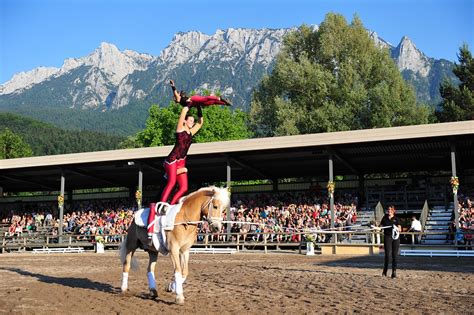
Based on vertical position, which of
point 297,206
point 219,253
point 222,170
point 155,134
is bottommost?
point 219,253

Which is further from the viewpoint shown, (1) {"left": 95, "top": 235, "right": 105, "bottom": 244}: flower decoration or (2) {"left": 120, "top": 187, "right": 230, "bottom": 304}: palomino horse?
(1) {"left": 95, "top": 235, "right": 105, "bottom": 244}: flower decoration

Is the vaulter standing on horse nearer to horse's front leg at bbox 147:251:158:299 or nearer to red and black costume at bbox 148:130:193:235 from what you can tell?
red and black costume at bbox 148:130:193:235

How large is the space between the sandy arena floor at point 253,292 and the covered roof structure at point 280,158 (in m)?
11.8

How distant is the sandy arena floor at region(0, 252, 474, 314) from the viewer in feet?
30.3

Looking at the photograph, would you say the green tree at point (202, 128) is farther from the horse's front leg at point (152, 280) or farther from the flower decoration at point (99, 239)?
the horse's front leg at point (152, 280)

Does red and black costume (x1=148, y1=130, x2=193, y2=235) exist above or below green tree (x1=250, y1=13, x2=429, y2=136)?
below

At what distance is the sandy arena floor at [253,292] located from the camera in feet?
30.3

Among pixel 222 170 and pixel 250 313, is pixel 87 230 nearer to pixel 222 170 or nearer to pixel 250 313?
pixel 222 170

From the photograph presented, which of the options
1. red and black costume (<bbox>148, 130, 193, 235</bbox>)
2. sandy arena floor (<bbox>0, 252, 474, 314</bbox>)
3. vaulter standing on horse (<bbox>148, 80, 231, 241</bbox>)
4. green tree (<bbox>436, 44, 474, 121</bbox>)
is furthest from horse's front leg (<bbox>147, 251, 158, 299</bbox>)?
green tree (<bbox>436, 44, 474, 121</bbox>)

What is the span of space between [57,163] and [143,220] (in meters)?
26.3

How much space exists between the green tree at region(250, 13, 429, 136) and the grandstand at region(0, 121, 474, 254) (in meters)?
9.51

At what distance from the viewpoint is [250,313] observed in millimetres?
8773

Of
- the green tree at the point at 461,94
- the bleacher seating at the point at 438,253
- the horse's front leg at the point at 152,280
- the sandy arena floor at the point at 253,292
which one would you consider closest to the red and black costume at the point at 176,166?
the horse's front leg at the point at 152,280


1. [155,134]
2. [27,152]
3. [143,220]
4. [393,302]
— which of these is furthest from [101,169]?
[27,152]
